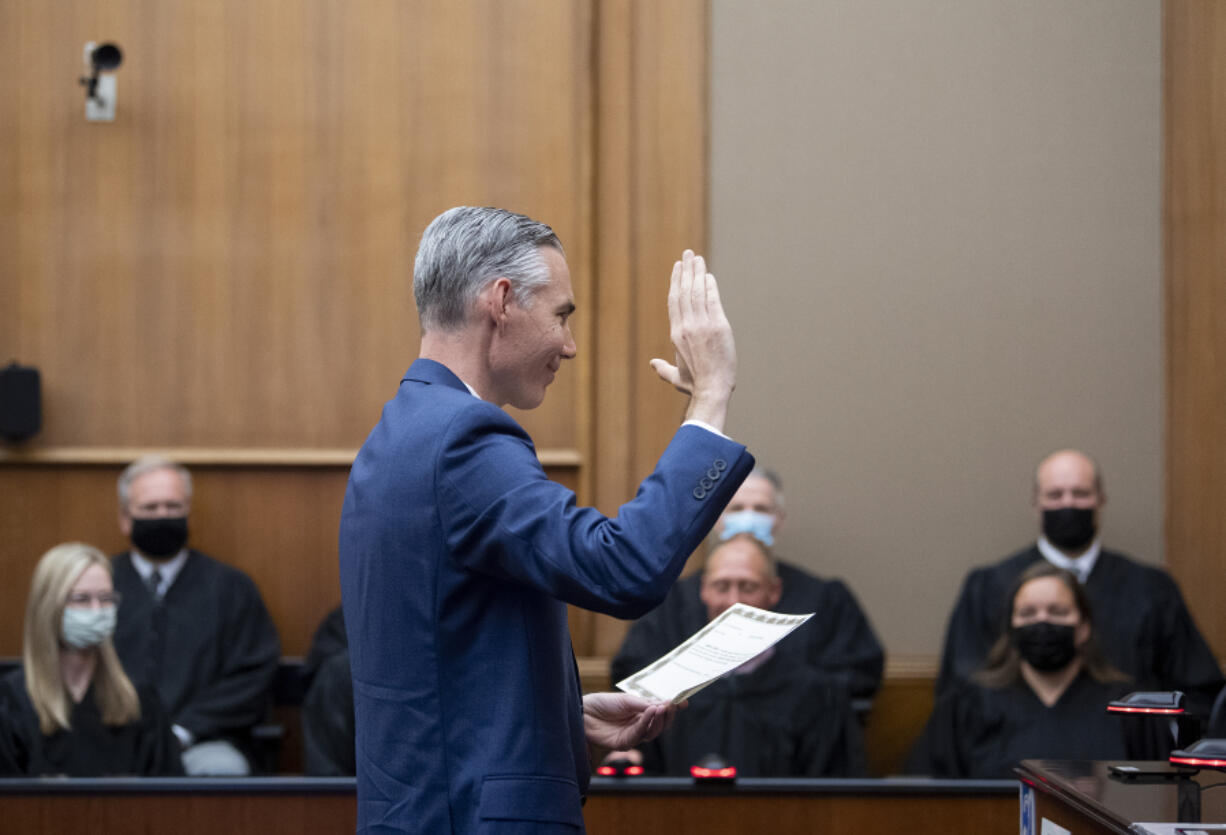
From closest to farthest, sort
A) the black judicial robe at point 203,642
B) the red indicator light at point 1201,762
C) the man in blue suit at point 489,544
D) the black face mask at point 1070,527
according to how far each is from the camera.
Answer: the man in blue suit at point 489,544
the red indicator light at point 1201,762
the black judicial robe at point 203,642
the black face mask at point 1070,527

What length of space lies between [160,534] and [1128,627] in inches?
135

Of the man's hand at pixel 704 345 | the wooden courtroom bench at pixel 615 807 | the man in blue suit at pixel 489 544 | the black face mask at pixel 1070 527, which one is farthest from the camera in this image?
the black face mask at pixel 1070 527

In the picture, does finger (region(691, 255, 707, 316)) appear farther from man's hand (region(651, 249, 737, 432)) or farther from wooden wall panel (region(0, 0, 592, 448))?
wooden wall panel (region(0, 0, 592, 448))

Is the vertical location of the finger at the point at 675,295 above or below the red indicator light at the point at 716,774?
above

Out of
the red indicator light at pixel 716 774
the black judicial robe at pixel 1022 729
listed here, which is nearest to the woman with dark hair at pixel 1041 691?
the black judicial robe at pixel 1022 729

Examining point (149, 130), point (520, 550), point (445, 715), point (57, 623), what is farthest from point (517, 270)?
point (149, 130)

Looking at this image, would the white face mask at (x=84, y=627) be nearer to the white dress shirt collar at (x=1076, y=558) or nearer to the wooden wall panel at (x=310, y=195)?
the wooden wall panel at (x=310, y=195)

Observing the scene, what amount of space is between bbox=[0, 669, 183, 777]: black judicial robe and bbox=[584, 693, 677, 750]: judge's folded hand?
2.38m

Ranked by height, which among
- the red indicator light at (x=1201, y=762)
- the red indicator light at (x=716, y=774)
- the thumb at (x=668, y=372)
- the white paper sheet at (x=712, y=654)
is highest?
the thumb at (x=668, y=372)

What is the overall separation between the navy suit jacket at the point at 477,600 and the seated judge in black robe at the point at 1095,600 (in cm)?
349

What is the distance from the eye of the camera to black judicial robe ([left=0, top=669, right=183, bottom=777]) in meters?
4.01

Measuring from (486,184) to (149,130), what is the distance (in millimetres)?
1317

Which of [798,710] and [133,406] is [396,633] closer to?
[798,710]

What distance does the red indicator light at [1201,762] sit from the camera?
87.9 inches
